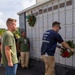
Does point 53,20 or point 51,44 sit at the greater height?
point 53,20

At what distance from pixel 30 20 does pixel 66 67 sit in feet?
12.7

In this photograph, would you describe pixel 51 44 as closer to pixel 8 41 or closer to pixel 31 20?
pixel 8 41

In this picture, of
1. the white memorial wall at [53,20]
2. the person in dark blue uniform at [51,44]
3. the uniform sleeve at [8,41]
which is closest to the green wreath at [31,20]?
the white memorial wall at [53,20]

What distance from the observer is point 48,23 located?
1002 cm

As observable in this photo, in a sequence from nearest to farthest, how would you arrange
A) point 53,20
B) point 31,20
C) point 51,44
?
point 51,44 < point 53,20 < point 31,20

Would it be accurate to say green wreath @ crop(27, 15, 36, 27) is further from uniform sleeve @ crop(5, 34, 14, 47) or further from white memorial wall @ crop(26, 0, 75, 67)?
uniform sleeve @ crop(5, 34, 14, 47)

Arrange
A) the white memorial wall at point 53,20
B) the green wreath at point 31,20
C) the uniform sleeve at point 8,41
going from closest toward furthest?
the uniform sleeve at point 8,41
the white memorial wall at point 53,20
the green wreath at point 31,20

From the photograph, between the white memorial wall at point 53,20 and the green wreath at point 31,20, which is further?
the green wreath at point 31,20

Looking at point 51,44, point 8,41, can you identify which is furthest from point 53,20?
point 8,41

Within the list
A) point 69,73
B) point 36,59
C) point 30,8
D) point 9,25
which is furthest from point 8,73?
point 30,8

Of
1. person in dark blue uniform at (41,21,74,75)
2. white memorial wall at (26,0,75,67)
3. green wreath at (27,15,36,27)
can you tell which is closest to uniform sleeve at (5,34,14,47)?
person in dark blue uniform at (41,21,74,75)

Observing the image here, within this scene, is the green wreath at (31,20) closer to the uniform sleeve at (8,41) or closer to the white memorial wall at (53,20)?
the white memorial wall at (53,20)

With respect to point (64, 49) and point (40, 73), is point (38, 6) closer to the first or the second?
point (40, 73)

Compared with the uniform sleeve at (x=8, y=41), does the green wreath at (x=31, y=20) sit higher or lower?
higher
